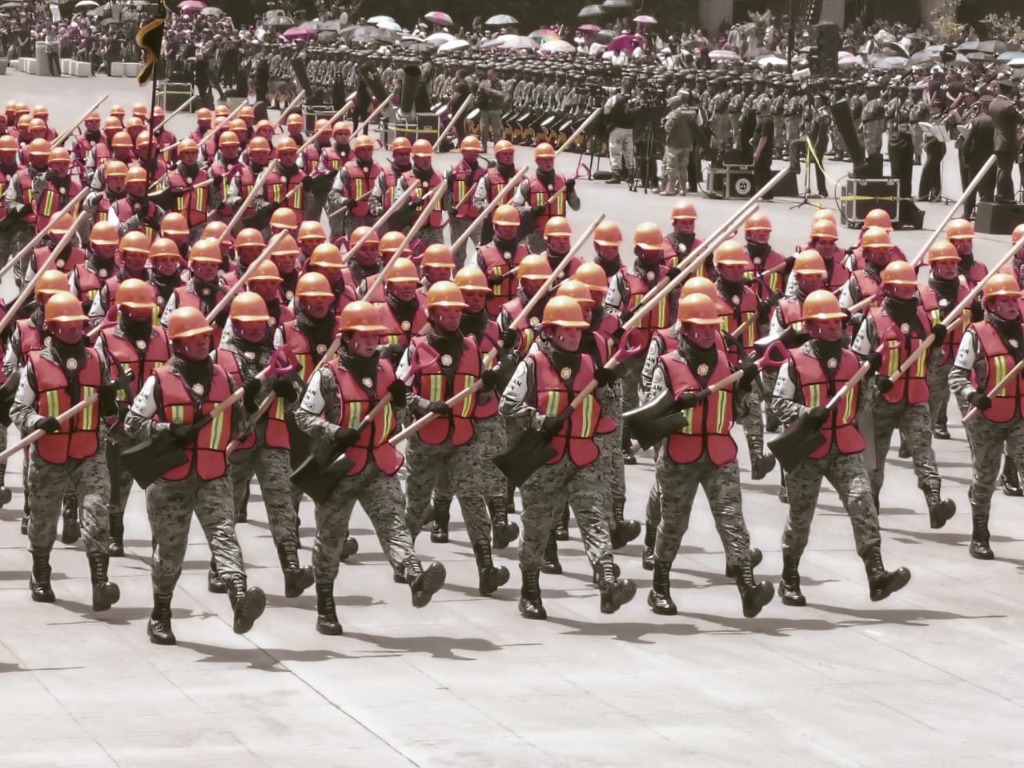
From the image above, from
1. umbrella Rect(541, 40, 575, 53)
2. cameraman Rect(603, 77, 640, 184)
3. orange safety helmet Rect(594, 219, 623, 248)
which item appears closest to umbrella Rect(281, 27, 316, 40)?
umbrella Rect(541, 40, 575, 53)

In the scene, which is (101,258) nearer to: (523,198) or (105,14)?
(523,198)

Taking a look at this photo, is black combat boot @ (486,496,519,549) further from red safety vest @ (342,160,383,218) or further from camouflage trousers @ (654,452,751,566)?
red safety vest @ (342,160,383,218)

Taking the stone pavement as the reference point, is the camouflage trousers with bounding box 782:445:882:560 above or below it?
above

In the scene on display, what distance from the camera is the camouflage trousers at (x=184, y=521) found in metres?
14.0

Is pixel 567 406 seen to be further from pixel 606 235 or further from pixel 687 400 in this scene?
pixel 606 235

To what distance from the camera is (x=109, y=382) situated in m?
15.0

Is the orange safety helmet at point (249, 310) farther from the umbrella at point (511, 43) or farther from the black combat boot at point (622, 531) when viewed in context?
the umbrella at point (511, 43)

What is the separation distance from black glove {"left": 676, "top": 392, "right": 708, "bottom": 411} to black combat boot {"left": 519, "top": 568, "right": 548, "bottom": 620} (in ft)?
4.82

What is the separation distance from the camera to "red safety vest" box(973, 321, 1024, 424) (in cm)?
1680

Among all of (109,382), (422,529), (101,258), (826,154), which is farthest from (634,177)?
(109,382)

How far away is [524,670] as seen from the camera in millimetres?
13734

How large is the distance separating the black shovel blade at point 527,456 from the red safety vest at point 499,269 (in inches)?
290

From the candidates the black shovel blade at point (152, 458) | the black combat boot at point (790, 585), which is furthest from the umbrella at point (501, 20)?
the black shovel blade at point (152, 458)

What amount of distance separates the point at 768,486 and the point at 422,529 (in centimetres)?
374
